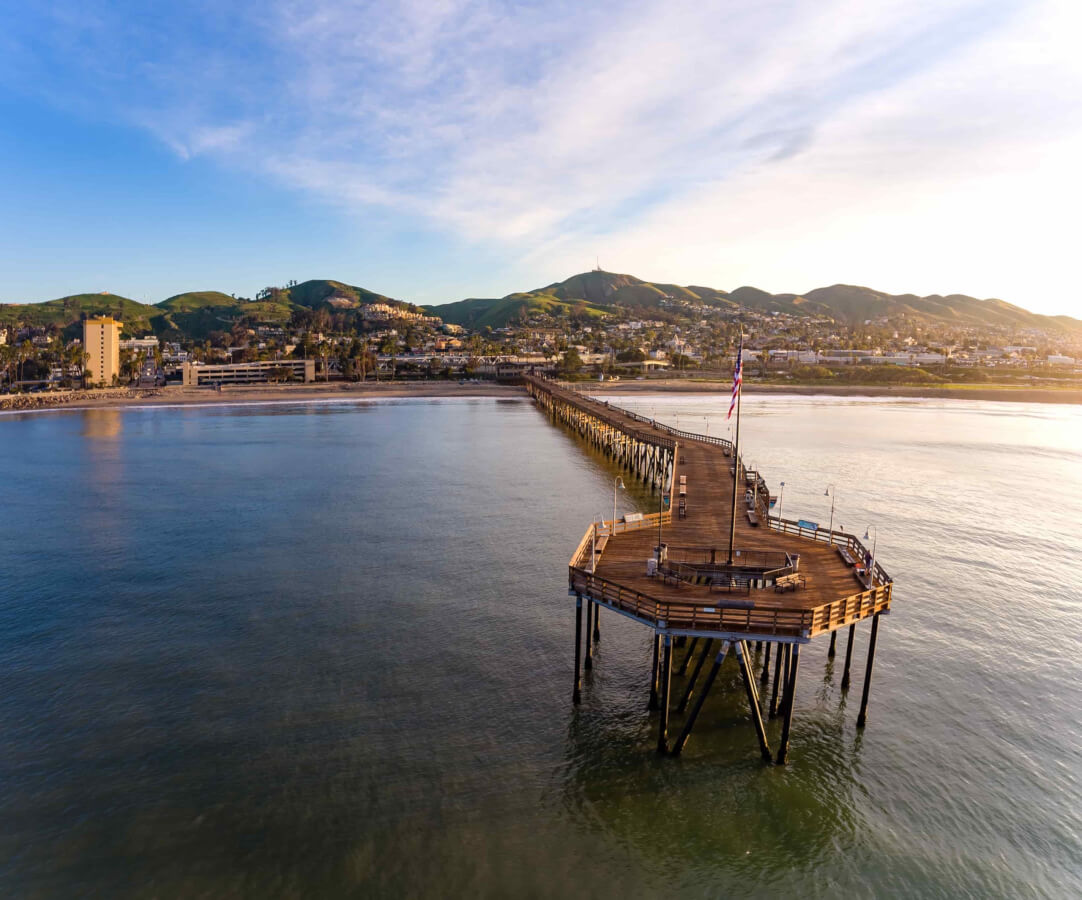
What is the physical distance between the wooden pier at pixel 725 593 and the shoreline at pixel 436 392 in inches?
5592

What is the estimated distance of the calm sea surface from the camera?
15703 millimetres

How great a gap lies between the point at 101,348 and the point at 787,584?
204 metres

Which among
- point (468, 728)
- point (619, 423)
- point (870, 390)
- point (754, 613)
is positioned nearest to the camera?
point (754, 613)

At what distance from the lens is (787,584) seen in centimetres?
2202

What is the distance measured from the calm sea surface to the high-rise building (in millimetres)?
154525

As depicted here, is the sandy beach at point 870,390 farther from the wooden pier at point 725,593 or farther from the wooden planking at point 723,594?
the wooden pier at point 725,593

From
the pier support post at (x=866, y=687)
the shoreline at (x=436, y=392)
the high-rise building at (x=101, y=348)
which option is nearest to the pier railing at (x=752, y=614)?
the pier support post at (x=866, y=687)

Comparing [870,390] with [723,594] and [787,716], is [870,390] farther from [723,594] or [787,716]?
[787,716]

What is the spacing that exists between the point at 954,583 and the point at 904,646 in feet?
31.2

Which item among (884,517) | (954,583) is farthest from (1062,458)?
(954,583)

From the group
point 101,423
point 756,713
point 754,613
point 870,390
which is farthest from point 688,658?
point 870,390

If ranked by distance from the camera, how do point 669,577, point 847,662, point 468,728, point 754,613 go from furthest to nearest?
point 847,662 → point 669,577 → point 468,728 → point 754,613

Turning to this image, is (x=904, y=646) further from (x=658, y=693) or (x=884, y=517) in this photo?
(x=884, y=517)

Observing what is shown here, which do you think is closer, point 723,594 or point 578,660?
point 723,594
